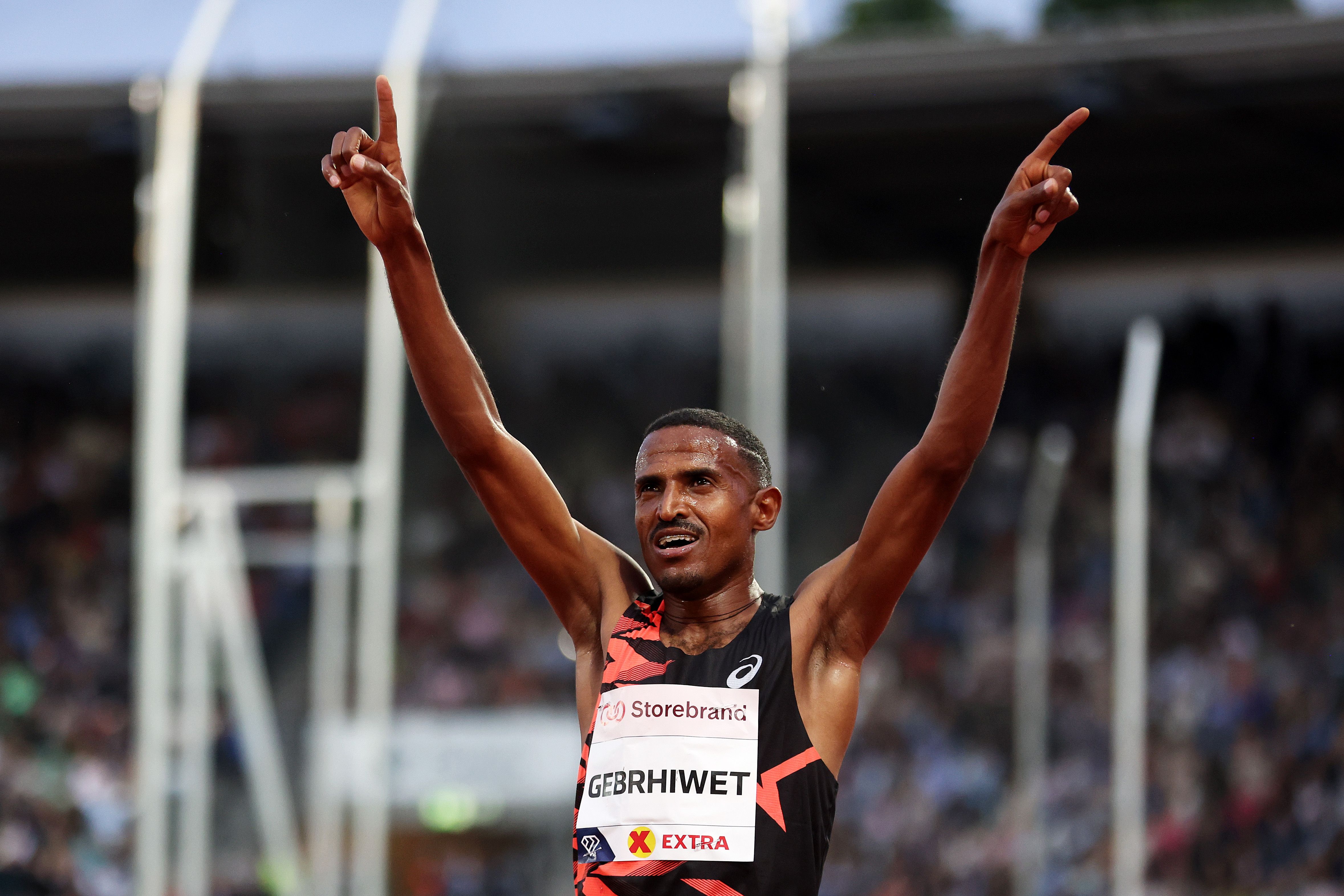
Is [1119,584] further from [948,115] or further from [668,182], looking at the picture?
[668,182]

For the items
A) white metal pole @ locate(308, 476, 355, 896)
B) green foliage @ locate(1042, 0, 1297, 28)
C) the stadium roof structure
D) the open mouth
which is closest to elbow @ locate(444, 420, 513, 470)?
the open mouth

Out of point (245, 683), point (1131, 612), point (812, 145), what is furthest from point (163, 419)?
point (812, 145)

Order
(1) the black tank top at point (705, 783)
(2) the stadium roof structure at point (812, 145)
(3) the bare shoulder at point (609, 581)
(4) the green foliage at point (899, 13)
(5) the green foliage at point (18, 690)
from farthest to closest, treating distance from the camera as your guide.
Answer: (4) the green foliage at point (899, 13)
(5) the green foliage at point (18, 690)
(2) the stadium roof structure at point (812, 145)
(3) the bare shoulder at point (609, 581)
(1) the black tank top at point (705, 783)

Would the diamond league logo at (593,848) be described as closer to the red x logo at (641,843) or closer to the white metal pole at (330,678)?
the red x logo at (641,843)

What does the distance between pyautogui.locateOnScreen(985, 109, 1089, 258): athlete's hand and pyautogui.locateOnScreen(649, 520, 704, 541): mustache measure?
0.81 meters

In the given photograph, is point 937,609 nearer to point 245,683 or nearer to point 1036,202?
point 245,683

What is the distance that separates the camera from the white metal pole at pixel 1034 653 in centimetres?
1174

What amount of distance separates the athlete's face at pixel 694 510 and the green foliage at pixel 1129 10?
33.5 feet

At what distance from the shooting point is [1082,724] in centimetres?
1276

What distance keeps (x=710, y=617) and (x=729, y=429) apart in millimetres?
394

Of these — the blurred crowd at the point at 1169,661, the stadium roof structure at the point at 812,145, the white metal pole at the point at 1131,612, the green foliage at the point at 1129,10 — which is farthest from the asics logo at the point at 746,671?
the green foliage at the point at 1129,10

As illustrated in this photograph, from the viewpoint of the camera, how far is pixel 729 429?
3.28 metres

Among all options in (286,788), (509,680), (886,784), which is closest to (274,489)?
(286,788)

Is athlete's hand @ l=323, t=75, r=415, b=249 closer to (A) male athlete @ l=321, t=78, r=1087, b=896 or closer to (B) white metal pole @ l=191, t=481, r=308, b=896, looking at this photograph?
(A) male athlete @ l=321, t=78, r=1087, b=896
